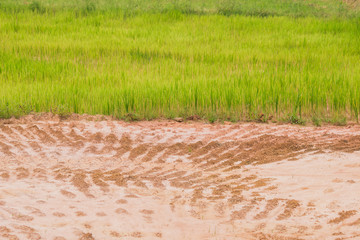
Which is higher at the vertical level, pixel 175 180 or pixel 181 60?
pixel 181 60

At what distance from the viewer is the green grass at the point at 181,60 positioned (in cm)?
587

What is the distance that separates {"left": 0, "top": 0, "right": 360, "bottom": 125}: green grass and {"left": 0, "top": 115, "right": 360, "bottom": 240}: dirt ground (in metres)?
0.40

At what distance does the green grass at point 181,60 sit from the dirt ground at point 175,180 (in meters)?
0.40

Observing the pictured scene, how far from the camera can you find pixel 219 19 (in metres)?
10.6

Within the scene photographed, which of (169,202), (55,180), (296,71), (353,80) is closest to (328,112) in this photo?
(353,80)

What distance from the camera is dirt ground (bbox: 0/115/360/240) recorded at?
117 inches

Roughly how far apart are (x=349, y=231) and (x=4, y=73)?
227 inches

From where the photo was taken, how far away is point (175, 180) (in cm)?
395

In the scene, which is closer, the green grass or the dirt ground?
the dirt ground

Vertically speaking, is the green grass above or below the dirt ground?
above

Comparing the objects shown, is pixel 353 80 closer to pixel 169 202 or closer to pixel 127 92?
pixel 127 92

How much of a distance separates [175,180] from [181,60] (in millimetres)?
4241

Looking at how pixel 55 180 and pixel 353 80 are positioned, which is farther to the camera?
pixel 353 80

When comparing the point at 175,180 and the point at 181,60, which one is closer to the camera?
the point at 175,180
